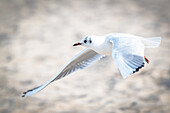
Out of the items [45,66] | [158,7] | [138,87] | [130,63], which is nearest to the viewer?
[130,63]

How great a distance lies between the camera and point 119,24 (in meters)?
4.75

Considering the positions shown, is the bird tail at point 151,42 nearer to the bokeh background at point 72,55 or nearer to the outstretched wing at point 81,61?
the outstretched wing at point 81,61

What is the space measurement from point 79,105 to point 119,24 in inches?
68.8

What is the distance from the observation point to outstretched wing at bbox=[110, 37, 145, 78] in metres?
2.10

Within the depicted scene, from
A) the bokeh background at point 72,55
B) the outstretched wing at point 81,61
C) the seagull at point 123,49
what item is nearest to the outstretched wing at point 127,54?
the seagull at point 123,49

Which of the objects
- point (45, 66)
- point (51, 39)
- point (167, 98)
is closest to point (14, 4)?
point (51, 39)

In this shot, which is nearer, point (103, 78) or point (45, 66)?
point (103, 78)

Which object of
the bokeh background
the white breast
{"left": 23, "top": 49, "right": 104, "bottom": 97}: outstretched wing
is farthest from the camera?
the bokeh background

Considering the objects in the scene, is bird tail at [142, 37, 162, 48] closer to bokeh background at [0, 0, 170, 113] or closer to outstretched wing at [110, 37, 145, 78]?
outstretched wing at [110, 37, 145, 78]

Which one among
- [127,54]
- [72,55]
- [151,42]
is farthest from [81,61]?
[72,55]

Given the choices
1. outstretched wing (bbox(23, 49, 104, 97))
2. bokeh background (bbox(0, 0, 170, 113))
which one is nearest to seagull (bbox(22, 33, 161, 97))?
outstretched wing (bbox(23, 49, 104, 97))

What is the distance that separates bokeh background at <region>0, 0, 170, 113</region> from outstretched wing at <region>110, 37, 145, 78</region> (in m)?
1.09

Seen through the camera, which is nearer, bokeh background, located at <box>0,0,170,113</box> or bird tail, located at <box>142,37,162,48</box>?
bird tail, located at <box>142,37,162,48</box>

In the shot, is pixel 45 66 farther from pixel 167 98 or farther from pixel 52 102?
pixel 167 98
